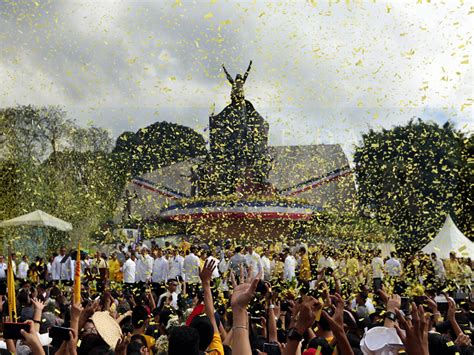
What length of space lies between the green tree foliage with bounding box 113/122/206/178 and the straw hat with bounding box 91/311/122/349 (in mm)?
44018

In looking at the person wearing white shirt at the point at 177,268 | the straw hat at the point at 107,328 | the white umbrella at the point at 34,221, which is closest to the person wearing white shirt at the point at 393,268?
the person wearing white shirt at the point at 177,268

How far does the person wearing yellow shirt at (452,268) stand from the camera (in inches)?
670

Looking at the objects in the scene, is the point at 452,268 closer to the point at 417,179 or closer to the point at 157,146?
the point at 417,179

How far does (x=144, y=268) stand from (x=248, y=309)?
10.6 metres

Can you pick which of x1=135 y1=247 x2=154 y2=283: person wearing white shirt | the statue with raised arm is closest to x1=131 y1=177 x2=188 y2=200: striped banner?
the statue with raised arm

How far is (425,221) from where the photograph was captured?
41969mm

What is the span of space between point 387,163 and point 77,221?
1930 cm

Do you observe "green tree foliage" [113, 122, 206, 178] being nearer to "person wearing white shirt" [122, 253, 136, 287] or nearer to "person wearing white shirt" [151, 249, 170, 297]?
"person wearing white shirt" [122, 253, 136, 287]

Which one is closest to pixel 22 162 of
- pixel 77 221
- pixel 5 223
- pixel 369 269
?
pixel 77 221

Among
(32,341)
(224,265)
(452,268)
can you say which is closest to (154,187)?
(224,265)

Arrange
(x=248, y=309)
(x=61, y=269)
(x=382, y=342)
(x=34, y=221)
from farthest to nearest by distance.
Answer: (x=34, y=221), (x=61, y=269), (x=248, y=309), (x=382, y=342)

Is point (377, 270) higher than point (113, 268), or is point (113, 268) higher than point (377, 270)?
point (113, 268)

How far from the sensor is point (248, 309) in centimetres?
924

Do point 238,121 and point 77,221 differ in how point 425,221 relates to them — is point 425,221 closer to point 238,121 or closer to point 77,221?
point 238,121
